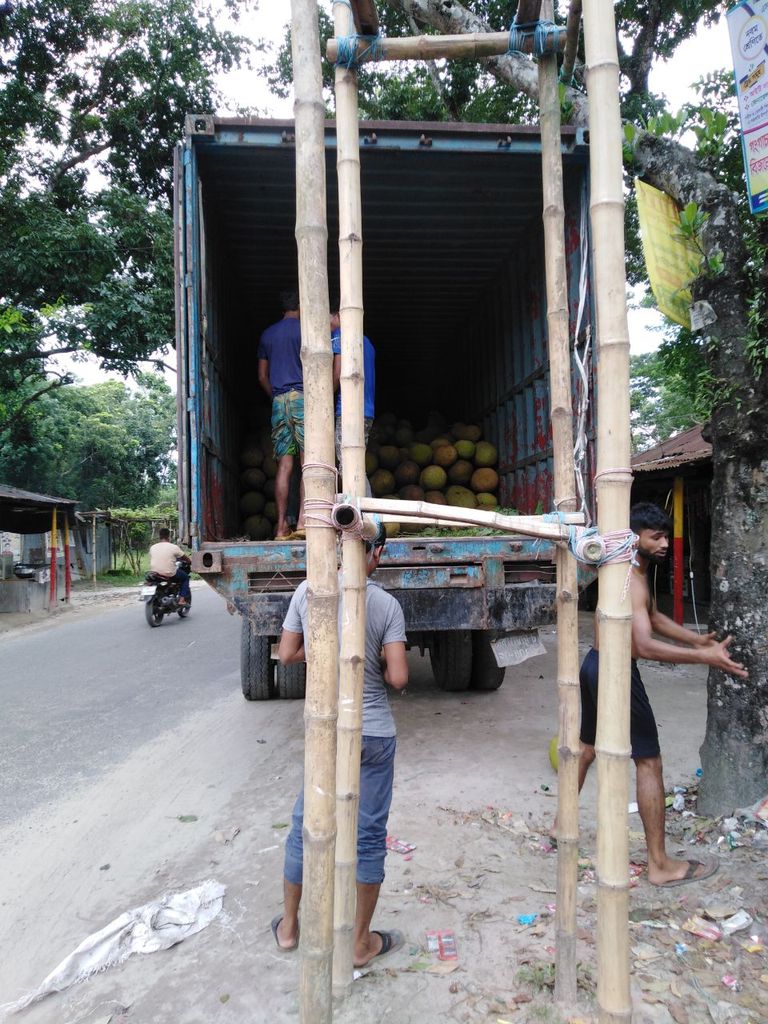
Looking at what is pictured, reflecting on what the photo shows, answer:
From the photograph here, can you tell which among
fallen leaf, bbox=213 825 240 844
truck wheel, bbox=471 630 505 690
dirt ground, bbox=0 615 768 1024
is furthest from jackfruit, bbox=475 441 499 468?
fallen leaf, bbox=213 825 240 844

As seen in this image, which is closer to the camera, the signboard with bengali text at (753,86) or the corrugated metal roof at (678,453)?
the signboard with bengali text at (753,86)

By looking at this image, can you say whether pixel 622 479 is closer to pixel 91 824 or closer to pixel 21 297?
pixel 91 824

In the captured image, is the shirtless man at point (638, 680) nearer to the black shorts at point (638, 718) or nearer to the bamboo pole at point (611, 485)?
the black shorts at point (638, 718)

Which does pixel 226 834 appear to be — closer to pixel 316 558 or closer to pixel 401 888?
pixel 401 888

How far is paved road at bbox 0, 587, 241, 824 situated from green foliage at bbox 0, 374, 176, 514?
1013cm

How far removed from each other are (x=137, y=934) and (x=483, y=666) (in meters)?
3.88

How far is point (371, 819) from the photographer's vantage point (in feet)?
8.34

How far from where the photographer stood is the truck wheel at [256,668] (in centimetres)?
566

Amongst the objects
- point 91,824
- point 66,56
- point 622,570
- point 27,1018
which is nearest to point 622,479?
point 622,570

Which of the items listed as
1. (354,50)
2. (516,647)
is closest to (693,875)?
(516,647)

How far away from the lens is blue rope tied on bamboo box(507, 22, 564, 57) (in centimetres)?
217

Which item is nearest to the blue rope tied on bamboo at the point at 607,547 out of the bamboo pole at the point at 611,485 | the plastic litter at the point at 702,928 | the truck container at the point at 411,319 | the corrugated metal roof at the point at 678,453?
the bamboo pole at the point at 611,485

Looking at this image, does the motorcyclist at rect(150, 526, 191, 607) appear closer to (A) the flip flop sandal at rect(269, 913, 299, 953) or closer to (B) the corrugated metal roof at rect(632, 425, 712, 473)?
(B) the corrugated metal roof at rect(632, 425, 712, 473)

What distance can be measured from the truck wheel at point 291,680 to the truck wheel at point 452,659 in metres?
1.11
